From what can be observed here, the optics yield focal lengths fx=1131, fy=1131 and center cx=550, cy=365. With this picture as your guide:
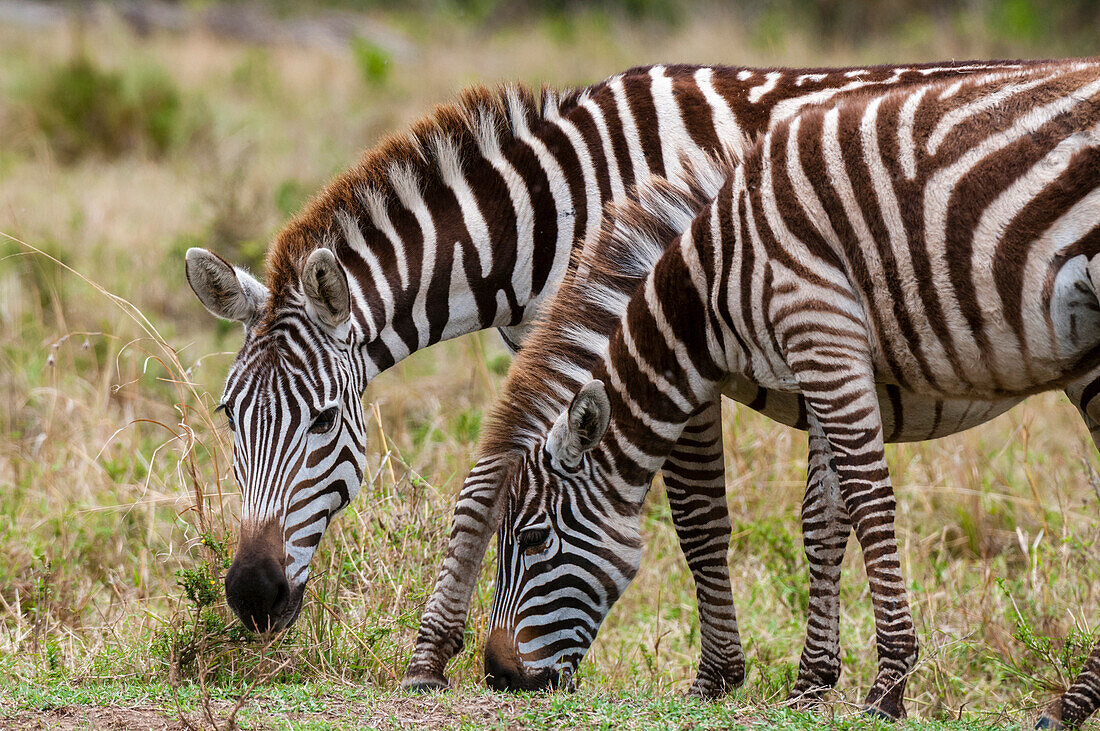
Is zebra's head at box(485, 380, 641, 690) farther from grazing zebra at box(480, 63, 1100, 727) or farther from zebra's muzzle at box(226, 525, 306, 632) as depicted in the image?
zebra's muzzle at box(226, 525, 306, 632)

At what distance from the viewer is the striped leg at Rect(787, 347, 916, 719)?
373 cm

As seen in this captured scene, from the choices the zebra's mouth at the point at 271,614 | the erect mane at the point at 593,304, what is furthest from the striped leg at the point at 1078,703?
the zebra's mouth at the point at 271,614

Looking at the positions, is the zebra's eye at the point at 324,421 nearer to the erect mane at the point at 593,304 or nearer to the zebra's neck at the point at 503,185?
the zebra's neck at the point at 503,185

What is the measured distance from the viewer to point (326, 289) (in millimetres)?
4414

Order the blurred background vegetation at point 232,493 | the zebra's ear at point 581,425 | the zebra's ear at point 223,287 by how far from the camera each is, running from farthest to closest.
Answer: the blurred background vegetation at point 232,493
the zebra's ear at point 223,287
the zebra's ear at point 581,425

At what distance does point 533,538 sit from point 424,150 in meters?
1.94

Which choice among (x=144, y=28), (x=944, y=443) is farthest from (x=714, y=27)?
(x=944, y=443)

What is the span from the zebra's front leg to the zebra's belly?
0.26 m

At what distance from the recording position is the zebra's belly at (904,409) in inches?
172

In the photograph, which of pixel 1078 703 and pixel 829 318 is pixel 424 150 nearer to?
pixel 829 318

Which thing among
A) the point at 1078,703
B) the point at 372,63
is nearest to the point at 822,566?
the point at 1078,703

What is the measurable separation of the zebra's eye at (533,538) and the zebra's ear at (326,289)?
1138mm

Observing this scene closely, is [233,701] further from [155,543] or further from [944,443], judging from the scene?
[944,443]

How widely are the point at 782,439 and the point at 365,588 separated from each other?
A: 2.93 m
